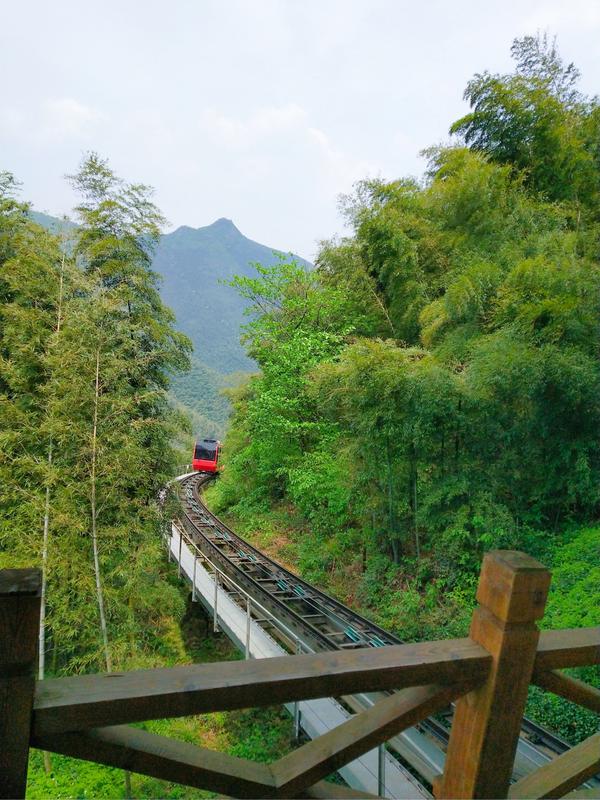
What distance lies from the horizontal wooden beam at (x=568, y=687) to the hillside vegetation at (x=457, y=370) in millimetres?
4469

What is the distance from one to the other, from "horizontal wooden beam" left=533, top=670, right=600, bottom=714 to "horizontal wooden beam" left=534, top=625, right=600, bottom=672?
0.07 ft

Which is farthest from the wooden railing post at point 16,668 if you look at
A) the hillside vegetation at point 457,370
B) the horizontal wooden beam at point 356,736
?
the hillside vegetation at point 457,370

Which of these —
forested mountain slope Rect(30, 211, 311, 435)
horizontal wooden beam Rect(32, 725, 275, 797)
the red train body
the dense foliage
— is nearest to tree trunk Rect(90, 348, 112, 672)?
the dense foliage

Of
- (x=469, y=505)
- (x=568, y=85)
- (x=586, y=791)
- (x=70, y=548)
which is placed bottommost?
(x=70, y=548)

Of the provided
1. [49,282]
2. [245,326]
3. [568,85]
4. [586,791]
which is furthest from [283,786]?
[568,85]

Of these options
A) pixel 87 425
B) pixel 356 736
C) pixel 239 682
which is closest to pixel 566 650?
pixel 356 736

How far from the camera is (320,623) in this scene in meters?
6.01

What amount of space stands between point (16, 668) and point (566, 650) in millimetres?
1023

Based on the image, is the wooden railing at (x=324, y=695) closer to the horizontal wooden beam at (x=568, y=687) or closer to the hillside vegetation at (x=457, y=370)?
the horizontal wooden beam at (x=568, y=687)

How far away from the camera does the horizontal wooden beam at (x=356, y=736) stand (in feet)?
2.70

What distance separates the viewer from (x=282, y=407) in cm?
904

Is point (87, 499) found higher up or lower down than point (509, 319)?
lower down

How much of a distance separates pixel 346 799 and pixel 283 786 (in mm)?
198

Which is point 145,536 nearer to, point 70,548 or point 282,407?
point 70,548
